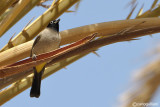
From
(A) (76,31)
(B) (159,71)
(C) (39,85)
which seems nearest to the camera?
(B) (159,71)

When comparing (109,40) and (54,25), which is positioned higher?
(54,25)

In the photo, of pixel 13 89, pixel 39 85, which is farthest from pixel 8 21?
pixel 39 85

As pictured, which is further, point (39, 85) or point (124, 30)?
point (39, 85)

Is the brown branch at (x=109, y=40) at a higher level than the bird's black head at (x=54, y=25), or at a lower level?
lower

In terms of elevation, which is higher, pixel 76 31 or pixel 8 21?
A: pixel 8 21

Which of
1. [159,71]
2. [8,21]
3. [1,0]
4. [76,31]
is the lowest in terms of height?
[159,71]

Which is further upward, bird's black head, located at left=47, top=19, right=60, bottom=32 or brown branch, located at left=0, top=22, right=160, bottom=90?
bird's black head, located at left=47, top=19, right=60, bottom=32

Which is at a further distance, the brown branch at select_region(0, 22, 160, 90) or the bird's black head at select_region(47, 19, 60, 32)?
the bird's black head at select_region(47, 19, 60, 32)

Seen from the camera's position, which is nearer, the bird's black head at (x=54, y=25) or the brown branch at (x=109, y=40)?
the brown branch at (x=109, y=40)

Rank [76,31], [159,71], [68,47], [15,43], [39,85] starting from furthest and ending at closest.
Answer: [39,85]
[15,43]
[76,31]
[68,47]
[159,71]

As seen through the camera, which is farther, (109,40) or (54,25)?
(54,25)

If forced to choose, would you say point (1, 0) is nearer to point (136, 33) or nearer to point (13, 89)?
point (13, 89)
